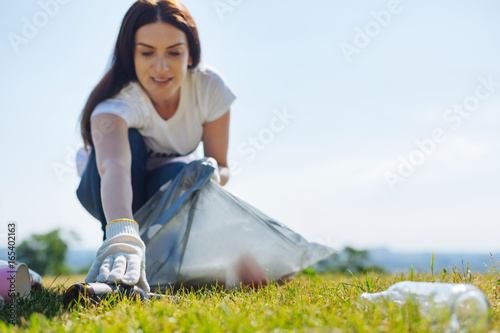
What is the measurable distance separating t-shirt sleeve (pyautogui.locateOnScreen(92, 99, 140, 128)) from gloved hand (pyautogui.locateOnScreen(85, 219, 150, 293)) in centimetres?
75

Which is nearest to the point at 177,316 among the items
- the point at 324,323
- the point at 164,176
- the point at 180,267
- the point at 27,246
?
the point at 324,323

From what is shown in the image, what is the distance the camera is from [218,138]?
310cm

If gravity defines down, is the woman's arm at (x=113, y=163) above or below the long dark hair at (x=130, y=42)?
below

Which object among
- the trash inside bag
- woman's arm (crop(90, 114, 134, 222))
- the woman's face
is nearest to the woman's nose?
the woman's face

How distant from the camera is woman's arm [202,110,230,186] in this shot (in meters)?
3.10

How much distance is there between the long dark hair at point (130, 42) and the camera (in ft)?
8.55

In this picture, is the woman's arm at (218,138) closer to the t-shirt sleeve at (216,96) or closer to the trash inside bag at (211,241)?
the t-shirt sleeve at (216,96)

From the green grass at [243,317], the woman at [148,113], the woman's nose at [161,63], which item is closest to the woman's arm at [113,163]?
the woman at [148,113]

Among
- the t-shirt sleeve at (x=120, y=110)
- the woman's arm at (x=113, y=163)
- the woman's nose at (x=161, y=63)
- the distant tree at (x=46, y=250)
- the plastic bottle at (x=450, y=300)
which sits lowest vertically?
the distant tree at (x=46, y=250)

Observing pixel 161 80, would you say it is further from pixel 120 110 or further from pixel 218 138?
pixel 218 138

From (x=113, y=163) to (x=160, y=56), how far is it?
71 cm

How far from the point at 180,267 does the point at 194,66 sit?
1319mm

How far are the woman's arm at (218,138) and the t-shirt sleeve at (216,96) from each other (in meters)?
0.04

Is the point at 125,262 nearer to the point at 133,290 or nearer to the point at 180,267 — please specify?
the point at 133,290
